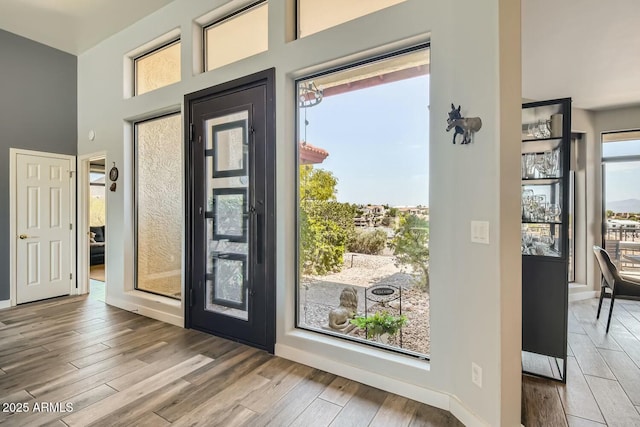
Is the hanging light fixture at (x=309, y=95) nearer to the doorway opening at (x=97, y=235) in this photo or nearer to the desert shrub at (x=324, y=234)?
the desert shrub at (x=324, y=234)

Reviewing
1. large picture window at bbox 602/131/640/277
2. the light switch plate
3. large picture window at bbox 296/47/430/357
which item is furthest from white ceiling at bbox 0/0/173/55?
large picture window at bbox 602/131/640/277

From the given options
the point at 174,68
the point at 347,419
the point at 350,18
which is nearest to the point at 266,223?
the point at 347,419

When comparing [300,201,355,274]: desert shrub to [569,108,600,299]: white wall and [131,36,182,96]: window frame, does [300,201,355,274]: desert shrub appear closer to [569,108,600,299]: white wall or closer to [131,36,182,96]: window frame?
[131,36,182,96]: window frame

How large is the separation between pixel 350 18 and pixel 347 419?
111 inches

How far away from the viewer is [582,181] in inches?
187

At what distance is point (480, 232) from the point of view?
5.80ft

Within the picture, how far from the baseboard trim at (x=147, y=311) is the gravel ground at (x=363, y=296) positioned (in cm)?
162

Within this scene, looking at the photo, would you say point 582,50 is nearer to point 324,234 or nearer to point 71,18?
point 324,234

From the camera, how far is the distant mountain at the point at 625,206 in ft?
15.2

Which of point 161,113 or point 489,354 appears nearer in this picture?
point 489,354

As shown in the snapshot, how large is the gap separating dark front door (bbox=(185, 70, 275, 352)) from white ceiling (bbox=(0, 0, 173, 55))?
1.40 metres

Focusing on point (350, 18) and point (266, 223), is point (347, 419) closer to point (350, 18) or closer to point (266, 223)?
point (266, 223)

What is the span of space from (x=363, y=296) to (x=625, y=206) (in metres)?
4.78

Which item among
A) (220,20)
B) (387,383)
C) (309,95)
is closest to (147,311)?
(387,383)
